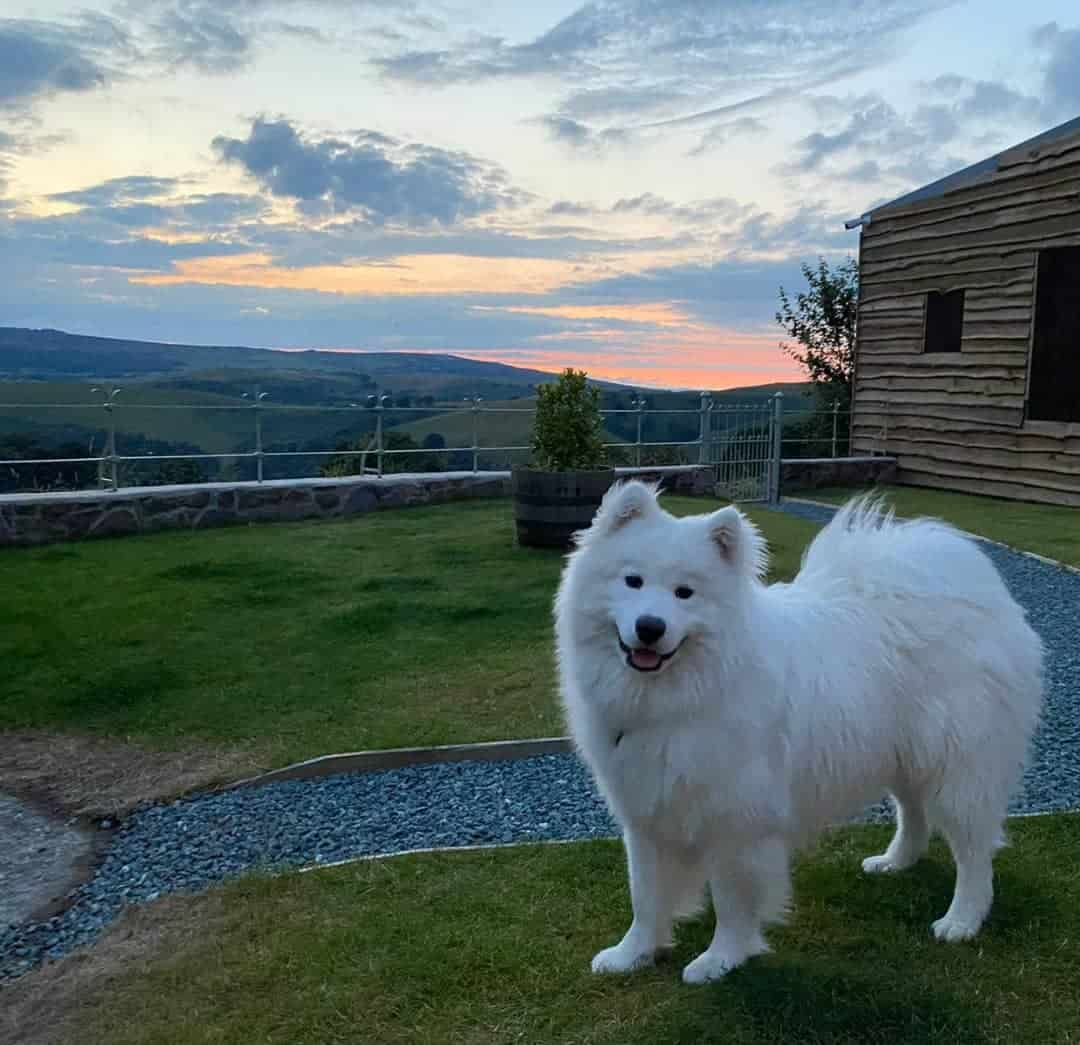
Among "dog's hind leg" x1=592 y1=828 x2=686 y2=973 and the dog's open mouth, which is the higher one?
the dog's open mouth

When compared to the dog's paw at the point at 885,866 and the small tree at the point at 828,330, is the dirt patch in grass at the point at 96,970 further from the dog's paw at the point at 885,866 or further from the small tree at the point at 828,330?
the small tree at the point at 828,330

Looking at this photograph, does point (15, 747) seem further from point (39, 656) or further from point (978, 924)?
point (978, 924)

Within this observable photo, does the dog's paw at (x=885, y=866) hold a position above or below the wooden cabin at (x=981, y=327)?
below

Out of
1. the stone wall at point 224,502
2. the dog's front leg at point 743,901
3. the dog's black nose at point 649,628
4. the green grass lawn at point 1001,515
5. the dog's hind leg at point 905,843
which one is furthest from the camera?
the stone wall at point 224,502

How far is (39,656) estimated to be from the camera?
23.5 ft

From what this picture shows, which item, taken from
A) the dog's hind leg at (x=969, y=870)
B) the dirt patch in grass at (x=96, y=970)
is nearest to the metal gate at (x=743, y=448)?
the dog's hind leg at (x=969, y=870)

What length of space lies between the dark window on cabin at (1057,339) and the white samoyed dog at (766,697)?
11840 mm

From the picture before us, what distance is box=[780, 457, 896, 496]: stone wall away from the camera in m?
16.4

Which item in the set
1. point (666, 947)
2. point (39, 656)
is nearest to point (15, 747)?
point (39, 656)

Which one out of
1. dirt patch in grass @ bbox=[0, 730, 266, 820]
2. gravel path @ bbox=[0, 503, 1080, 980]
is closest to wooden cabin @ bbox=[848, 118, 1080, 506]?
gravel path @ bbox=[0, 503, 1080, 980]

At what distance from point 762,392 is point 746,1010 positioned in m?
13.6

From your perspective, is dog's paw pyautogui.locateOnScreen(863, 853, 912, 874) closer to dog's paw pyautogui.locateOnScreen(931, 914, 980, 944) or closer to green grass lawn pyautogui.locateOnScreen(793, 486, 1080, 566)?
dog's paw pyautogui.locateOnScreen(931, 914, 980, 944)

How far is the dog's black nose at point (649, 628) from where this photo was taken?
265 centimetres

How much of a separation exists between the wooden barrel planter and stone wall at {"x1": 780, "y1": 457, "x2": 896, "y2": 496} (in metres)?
7.26
